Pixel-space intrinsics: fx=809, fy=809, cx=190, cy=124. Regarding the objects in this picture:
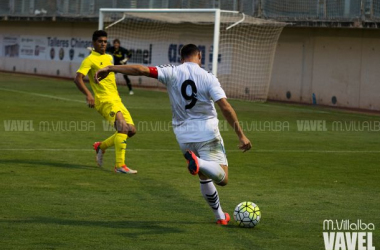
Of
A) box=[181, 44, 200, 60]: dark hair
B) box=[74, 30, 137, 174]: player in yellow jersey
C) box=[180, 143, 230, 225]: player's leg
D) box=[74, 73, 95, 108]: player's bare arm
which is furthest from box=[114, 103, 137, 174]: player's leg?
box=[181, 44, 200, 60]: dark hair

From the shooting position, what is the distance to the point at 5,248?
287 inches

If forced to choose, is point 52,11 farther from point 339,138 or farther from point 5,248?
point 5,248

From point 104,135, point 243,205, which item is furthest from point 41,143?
point 243,205

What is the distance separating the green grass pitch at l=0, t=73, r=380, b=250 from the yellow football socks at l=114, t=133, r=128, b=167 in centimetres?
25

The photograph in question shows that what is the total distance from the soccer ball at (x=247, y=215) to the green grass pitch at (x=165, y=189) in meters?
0.10

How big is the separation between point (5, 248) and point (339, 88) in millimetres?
23740

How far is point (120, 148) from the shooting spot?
488 inches

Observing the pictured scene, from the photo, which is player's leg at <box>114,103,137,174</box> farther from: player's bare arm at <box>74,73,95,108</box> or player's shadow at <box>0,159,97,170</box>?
player's shadow at <box>0,159,97,170</box>

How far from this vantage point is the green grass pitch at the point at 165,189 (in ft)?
26.4

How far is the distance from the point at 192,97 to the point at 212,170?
32.4 inches

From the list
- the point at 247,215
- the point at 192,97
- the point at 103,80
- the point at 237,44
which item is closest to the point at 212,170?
the point at 247,215

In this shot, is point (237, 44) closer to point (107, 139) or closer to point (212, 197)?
point (107, 139)

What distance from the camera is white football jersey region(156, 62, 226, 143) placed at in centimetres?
857

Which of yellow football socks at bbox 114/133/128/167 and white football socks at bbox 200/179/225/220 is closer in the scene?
white football socks at bbox 200/179/225/220
